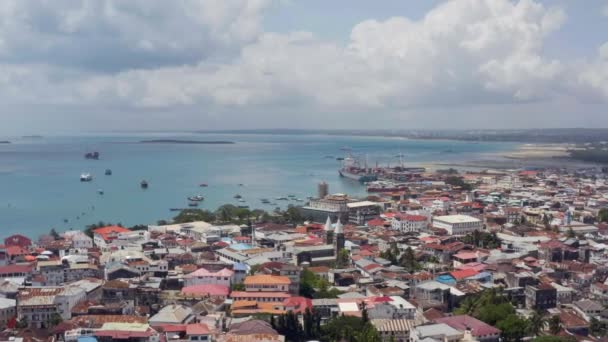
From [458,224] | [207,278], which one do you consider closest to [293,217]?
[458,224]

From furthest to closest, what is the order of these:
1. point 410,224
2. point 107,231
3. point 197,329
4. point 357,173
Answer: point 357,173
point 410,224
point 107,231
point 197,329

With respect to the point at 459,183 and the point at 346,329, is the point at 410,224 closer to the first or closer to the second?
the point at 346,329

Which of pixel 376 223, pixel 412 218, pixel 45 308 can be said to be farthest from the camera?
pixel 376 223

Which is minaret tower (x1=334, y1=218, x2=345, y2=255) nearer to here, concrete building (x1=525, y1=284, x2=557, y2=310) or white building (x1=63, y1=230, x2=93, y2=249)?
concrete building (x1=525, y1=284, x2=557, y2=310)

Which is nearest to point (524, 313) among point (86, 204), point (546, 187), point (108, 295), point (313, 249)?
point (313, 249)

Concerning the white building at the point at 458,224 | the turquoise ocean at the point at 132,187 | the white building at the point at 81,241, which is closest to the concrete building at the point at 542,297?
the white building at the point at 458,224

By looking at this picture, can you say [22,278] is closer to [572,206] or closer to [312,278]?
[312,278]
